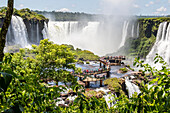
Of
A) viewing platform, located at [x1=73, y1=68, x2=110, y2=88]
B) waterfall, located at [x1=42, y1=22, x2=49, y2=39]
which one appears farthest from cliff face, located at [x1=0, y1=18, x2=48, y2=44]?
viewing platform, located at [x1=73, y1=68, x2=110, y2=88]

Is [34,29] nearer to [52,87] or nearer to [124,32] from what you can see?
[124,32]

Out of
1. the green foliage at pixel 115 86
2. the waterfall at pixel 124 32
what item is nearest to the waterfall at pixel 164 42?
the waterfall at pixel 124 32

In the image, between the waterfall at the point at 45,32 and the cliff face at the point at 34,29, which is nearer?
the cliff face at the point at 34,29

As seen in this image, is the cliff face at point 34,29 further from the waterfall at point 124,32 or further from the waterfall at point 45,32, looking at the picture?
the waterfall at point 124,32

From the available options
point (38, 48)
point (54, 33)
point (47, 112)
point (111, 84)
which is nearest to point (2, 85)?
point (47, 112)

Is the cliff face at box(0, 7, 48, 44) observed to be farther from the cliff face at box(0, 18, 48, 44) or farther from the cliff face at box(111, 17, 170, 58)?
the cliff face at box(111, 17, 170, 58)

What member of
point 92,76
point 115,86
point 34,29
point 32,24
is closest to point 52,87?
point 115,86
